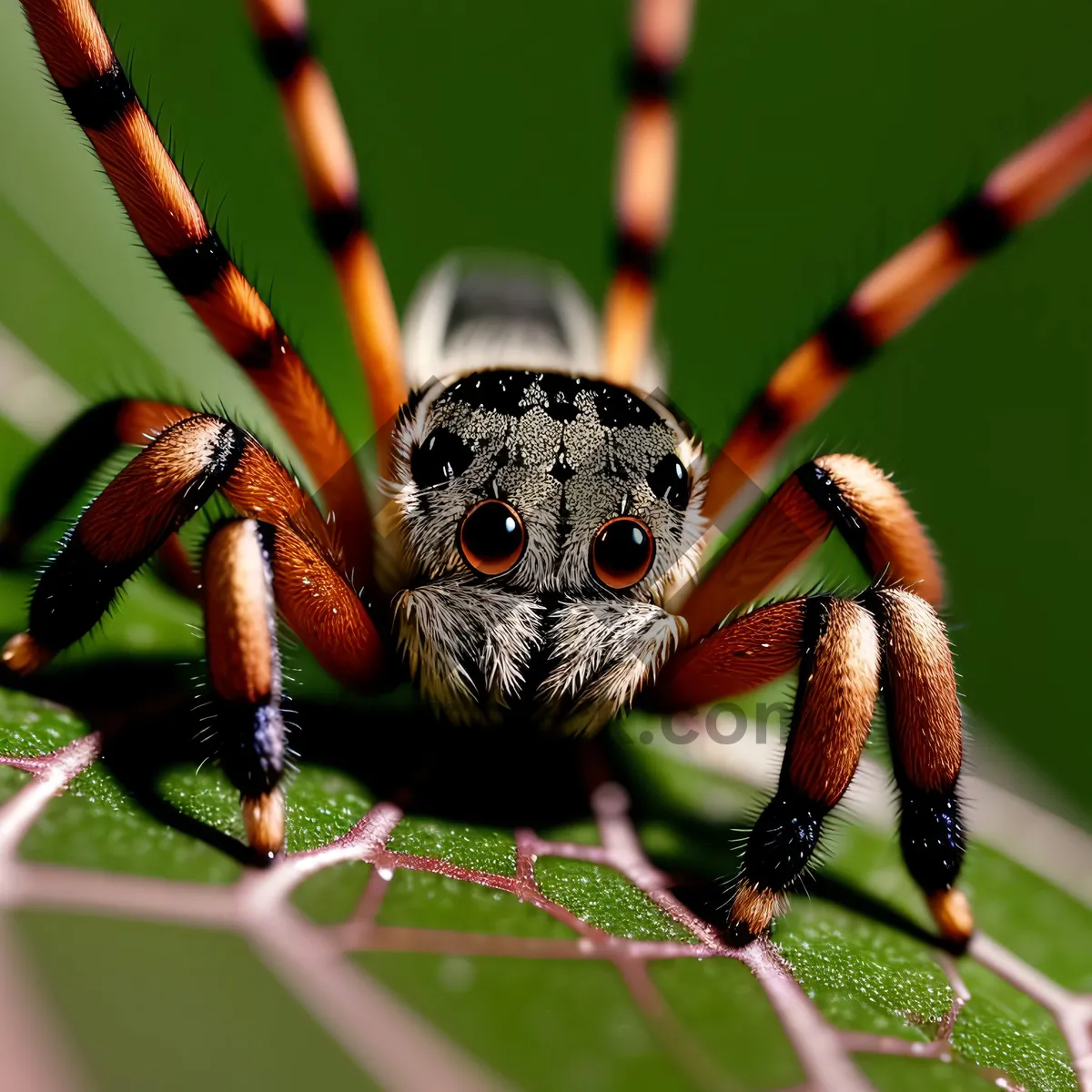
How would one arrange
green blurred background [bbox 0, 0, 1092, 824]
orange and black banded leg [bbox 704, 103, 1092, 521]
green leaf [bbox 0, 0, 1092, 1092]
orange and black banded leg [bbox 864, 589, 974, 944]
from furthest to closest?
green blurred background [bbox 0, 0, 1092, 824], orange and black banded leg [bbox 704, 103, 1092, 521], orange and black banded leg [bbox 864, 589, 974, 944], green leaf [bbox 0, 0, 1092, 1092]

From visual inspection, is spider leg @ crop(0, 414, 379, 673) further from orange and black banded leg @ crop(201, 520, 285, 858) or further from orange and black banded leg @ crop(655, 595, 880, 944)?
orange and black banded leg @ crop(655, 595, 880, 944)

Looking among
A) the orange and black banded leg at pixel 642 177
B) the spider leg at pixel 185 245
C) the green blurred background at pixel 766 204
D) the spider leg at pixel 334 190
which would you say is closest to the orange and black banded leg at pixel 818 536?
the spider leg at pixel 185 245

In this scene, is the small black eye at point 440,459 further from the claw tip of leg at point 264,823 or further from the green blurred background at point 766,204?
the green blurred background at point 766,204

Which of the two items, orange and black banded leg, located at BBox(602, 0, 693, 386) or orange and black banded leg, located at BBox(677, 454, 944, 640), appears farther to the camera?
orange and black banded leg, located at BBox(602, 0, 693, 386)

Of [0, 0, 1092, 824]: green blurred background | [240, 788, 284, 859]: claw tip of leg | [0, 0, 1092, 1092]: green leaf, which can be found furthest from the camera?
[0, 0, 1092, 824]: green blurred background

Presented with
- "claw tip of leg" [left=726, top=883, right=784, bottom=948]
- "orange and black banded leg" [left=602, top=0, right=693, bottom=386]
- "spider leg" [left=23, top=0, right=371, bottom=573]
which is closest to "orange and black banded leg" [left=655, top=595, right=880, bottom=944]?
"claw tip of leg" [left=726, top=883, right=784, bottom=948]

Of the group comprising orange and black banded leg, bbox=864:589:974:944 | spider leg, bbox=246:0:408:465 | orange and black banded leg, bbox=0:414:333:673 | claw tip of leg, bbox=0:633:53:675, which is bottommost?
claw tip of leg, bbox=0:633:53:675

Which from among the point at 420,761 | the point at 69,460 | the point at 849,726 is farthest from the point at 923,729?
the point at 69,460

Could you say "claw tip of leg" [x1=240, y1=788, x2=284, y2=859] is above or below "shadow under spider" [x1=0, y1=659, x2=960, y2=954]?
below

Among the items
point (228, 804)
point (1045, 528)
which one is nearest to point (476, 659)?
point (228, 804)
